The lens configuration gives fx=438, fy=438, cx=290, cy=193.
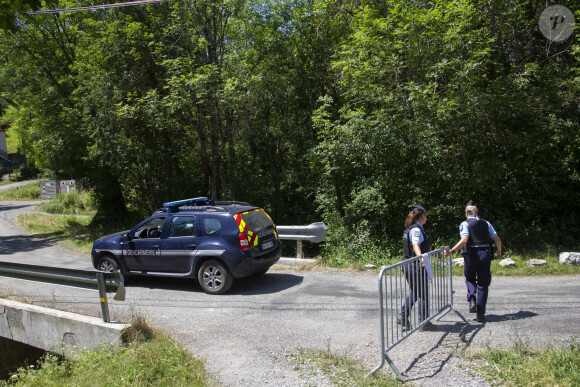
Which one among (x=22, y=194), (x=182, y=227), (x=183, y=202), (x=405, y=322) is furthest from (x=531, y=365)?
(x=22, y=194)

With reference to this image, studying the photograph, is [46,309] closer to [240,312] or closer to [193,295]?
[193,295]

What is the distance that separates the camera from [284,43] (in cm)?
1703

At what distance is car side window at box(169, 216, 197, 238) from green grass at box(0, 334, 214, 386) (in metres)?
2.95

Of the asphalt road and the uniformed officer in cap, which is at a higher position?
the uniformed officer in cap

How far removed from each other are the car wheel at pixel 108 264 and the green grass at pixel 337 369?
19.0 feet

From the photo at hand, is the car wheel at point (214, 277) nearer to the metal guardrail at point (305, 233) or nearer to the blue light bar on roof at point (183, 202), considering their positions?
the blue light bar on roof at point (183, 202)

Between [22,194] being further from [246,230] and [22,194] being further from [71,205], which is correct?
[246,230]

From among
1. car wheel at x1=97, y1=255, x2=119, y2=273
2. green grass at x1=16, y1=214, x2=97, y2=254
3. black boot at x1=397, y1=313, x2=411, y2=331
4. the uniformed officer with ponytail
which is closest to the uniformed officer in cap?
the uniformed officer with ponytail

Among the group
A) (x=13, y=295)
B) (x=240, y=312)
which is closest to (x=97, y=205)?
(x=13, y=295)

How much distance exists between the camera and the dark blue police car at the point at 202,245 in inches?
324

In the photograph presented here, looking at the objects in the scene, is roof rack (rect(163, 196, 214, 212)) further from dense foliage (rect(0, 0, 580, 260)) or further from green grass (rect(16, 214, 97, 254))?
green grass (rect(16, 214, 97, 254))

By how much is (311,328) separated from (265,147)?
12605mm

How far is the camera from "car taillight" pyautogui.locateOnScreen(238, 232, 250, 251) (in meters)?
8.19

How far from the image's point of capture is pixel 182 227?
349 inches
